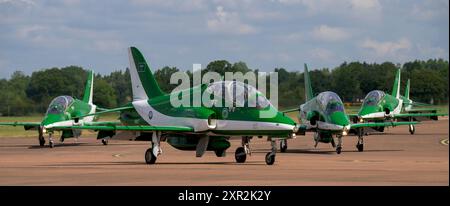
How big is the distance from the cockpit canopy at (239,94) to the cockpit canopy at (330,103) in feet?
31.5

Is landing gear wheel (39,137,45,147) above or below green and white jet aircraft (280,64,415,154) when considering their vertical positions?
below

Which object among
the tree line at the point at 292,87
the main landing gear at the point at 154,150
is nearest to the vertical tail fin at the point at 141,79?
the main landing gear at the point at 154,150

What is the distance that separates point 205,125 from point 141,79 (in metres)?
4.89

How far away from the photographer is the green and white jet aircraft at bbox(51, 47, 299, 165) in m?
27.3

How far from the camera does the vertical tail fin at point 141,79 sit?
32.2 metres

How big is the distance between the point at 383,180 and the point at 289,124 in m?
5.92

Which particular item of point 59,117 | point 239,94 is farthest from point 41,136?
point 239,94

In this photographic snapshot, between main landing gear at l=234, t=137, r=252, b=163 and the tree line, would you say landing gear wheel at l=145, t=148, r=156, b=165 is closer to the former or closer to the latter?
main landing gear at l=234, t=137, r=252, b=163

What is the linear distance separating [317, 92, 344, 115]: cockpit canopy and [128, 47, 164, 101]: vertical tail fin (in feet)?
26.1

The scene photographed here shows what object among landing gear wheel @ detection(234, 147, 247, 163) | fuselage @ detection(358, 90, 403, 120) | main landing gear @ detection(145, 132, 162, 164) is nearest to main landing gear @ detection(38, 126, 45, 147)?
main landing gear @ detection(145, 132, 162, 164)
